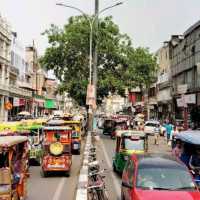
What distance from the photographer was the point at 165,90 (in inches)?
3152

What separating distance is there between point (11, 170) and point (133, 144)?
9585mm

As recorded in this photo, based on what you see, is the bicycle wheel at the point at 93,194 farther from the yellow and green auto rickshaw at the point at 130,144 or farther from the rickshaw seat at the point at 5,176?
the yellow and green auto rickshaw at the point at 130,144

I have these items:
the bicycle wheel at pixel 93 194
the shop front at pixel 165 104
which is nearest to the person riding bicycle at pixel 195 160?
the bicycle wheel at pixel 93 194

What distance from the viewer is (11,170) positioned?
13.0 meters

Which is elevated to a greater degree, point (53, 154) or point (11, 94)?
point (11, 94)

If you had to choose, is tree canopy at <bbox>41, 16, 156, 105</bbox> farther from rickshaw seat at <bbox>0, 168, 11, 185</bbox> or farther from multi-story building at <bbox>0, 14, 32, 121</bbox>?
rickshaw seat at <bbox>0, 168, 11, 185</bbox>

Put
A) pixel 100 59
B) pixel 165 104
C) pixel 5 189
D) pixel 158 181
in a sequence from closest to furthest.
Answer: pixel 158 181, pixel 5 189, pixel 100 59, pixel 165 104

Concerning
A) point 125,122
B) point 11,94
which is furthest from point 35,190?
point 11,94

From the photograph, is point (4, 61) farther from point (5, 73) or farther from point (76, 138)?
point (76, 138)

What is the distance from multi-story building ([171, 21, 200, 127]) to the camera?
55469 mm

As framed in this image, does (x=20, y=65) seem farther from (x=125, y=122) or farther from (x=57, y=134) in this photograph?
(x=57, y=134)

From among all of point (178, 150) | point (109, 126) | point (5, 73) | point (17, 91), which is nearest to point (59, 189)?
point (178, 150)

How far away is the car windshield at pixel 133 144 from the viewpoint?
21.8 metres

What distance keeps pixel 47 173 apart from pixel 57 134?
9.93 ft
